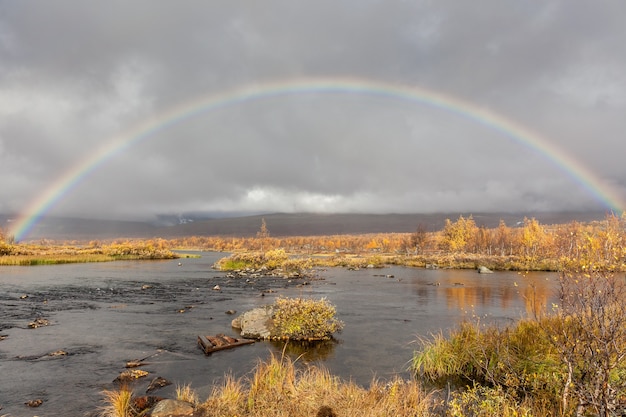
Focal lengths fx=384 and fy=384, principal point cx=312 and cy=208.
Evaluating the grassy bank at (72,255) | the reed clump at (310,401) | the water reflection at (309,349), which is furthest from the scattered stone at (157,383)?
the grassy bank at (72,255)

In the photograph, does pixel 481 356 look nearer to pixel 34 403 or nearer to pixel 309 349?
pixel 309 349

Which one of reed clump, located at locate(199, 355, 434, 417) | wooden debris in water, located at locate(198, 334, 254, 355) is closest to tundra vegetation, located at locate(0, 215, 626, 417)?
reed clump, located at locate(199, 355, 434, 417)

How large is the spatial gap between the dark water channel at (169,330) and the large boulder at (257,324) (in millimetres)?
1058

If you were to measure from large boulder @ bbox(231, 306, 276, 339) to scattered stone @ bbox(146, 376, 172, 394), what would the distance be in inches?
321

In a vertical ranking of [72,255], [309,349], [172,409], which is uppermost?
[172,409]

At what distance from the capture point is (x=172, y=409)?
37.6 feet

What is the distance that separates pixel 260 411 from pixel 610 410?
8194 mm

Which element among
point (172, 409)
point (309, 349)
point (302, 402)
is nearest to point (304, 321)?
point (309, 349)

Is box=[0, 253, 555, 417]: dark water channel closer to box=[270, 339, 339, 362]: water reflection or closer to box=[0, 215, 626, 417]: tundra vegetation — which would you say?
box=[270, 339, 339, 362]: water reflection

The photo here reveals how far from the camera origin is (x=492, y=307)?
34.8m

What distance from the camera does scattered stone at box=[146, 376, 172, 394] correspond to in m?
14.9

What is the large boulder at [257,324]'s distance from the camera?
23.7 m

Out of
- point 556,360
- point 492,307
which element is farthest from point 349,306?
point 556,360

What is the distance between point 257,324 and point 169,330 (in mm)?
5906
